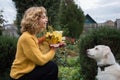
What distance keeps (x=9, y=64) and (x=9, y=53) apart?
262 millimetres

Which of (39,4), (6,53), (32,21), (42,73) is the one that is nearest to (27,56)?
(42,73)

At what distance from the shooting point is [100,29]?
8.87 meters

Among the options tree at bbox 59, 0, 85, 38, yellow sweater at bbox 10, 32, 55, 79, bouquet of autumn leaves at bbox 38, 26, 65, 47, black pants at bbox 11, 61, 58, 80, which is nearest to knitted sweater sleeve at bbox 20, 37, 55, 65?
yellow sweater at bbox 10, 32, 55, 79

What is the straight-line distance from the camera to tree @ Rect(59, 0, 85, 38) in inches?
907

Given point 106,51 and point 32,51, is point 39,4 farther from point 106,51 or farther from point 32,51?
point 32,51

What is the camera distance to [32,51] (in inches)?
244

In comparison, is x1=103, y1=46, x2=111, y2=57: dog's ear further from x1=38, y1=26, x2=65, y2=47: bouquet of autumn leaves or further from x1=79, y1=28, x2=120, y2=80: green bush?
x1=79, y1=28, x2=120, y2=80: green bush

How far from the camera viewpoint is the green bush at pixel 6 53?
8312 millimetres

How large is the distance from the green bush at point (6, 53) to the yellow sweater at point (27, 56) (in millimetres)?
1879

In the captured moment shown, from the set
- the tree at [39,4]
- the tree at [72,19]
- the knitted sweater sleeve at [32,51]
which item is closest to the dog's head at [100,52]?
the knitted sweater sleeve at [32,51]

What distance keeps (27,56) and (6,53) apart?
84.1 inches

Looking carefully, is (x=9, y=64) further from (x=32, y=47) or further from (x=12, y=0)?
(x=12, y=0)

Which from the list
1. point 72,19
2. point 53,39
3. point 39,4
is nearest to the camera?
point 53,39

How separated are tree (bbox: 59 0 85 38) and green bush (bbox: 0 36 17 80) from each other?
1404 centimetres
